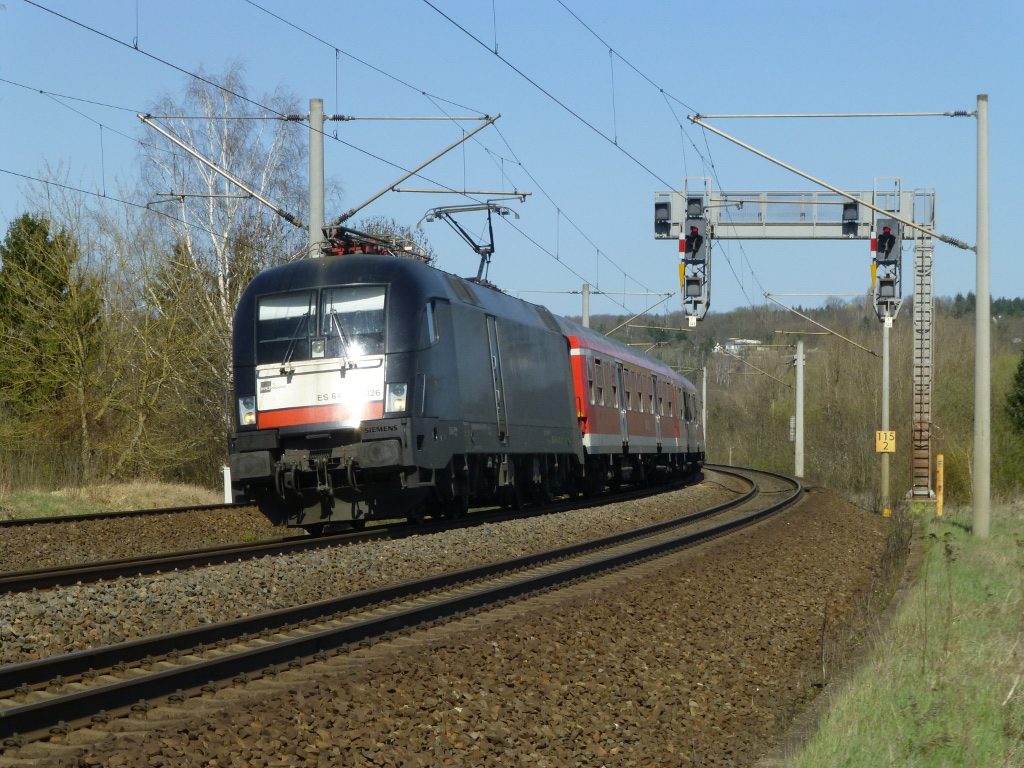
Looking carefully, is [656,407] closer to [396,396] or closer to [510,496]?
[510,496]

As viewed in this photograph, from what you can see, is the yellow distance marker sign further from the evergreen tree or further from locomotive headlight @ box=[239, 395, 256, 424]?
the evergreen tree

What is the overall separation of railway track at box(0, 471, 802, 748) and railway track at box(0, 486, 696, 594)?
2.43m

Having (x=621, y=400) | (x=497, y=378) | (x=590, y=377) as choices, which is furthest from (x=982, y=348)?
(x=621, y=400)

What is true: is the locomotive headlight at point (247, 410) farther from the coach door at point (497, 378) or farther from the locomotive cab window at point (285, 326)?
the coach door at point (497, 378)

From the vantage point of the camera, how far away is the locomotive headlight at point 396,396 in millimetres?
13238

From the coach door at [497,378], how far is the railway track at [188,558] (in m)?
1.39

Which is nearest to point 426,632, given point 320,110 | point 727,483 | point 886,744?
point 886,744

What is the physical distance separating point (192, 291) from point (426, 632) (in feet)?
83.9

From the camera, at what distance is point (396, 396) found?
13.3 metres

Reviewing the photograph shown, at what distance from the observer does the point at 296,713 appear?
5.47 m

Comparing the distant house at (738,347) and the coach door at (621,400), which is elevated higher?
the distant house at (738,347)

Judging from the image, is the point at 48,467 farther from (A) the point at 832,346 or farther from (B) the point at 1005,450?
(A) the point at 832,346

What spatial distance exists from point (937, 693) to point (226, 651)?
4431 mm

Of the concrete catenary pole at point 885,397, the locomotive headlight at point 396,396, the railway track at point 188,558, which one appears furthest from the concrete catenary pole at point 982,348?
the concrete catenary pole at point 885,397
